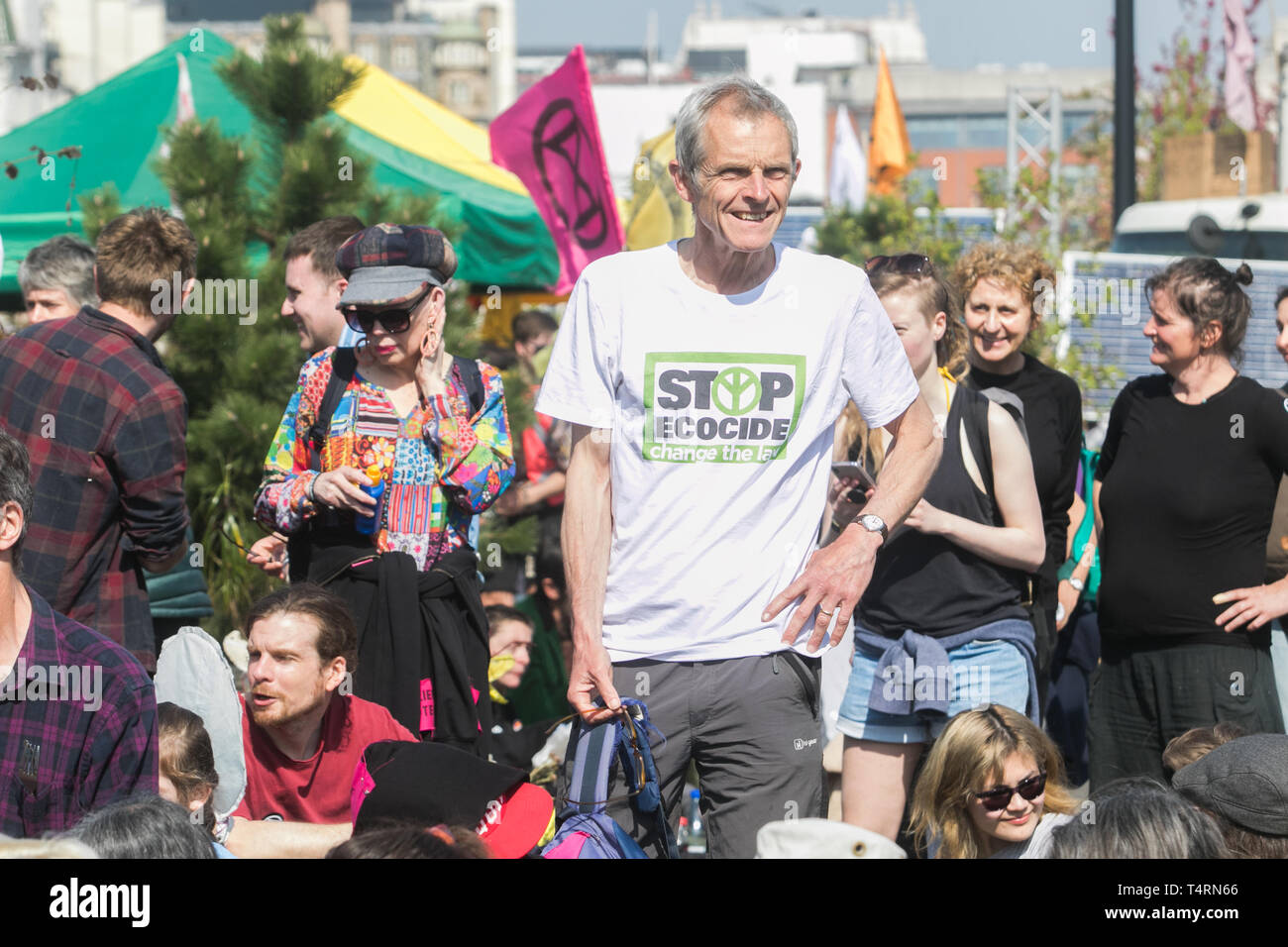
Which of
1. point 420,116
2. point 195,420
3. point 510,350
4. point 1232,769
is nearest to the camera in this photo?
point 1232,769

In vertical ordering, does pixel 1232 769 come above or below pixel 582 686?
below

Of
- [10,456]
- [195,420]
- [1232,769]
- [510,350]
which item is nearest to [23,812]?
[10,456]

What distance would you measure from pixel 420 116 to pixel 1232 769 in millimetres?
8854

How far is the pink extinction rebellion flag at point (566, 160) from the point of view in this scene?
8.23m

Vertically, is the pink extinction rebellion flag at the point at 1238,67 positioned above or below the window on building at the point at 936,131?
below

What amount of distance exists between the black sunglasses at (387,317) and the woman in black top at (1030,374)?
6.19 feet

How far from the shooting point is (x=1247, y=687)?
483cm

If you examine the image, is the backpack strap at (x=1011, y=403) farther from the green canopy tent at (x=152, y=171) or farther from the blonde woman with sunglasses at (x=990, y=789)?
the green canopy tent at (x=152, y=171)

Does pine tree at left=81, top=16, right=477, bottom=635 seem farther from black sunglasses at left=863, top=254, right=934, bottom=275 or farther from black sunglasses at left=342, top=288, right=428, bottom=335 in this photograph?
black sunglasses at left=863, top=254, right=934, bottom=275

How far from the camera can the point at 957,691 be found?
4.53 metres

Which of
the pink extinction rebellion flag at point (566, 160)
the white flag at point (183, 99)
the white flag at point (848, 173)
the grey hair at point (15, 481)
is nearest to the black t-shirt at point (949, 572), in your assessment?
the grey hair at point (15, 481)

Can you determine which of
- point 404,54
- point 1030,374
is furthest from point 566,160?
point 404,54

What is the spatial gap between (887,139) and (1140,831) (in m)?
17.7
